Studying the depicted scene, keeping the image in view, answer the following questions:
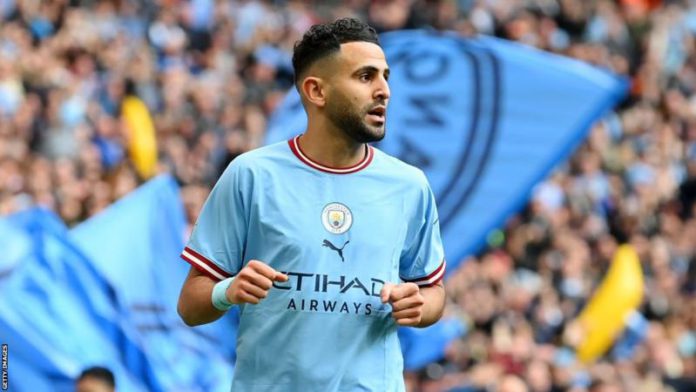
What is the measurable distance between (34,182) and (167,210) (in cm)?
280

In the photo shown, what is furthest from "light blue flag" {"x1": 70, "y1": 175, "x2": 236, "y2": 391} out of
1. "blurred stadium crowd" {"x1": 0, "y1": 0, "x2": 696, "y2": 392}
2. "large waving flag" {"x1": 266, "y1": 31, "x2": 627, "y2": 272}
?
"large waving flag" {"x1": 266, "y1": 31, "x2": 627, "y2": 272}

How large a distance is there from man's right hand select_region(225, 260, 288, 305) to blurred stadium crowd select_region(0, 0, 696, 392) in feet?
24.7

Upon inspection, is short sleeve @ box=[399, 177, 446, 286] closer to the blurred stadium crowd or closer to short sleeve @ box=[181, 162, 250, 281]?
short sleeve @ box=[181, 162, 250, 281]

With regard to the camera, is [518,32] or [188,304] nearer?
[188,304]

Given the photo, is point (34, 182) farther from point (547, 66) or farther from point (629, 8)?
point (629, 8)

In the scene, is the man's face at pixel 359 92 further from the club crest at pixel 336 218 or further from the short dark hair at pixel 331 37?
the club crest at pixel 336 218

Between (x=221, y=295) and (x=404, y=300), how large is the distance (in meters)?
0.60

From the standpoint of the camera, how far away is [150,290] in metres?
10.6

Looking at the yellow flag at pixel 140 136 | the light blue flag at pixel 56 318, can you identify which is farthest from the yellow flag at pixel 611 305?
the light blue flag at pixel 56 318

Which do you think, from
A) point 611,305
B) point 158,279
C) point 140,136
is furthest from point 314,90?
point 611,305

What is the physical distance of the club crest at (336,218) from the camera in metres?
5.52

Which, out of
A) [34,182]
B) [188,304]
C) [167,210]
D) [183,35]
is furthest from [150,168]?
[188,304]

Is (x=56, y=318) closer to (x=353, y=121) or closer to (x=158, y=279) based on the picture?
(x=158, y=279)

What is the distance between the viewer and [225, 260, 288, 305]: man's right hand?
518cm
